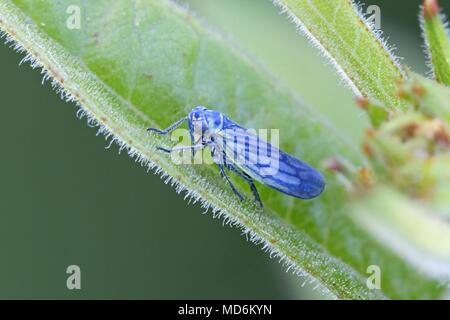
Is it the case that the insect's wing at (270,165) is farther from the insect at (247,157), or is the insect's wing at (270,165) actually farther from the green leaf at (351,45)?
the green leaf at (351,45)

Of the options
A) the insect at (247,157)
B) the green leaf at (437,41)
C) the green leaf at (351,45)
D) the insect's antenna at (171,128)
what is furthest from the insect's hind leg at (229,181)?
the green leaf at (437,41)

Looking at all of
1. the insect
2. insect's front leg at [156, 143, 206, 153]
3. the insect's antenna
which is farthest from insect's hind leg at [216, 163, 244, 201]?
the insect's antenna

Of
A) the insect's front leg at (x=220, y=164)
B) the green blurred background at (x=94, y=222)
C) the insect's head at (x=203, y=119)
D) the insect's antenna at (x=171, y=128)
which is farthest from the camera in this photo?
the green blurred background at (x=94, y=222)

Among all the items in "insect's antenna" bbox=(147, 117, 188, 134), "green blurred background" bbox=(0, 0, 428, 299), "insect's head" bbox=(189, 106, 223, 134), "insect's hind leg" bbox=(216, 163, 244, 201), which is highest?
"green blurred background" bbox=(0, 0, 428, 299)

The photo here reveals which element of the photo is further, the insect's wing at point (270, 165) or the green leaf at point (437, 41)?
the insect's wing at point (270, 165)

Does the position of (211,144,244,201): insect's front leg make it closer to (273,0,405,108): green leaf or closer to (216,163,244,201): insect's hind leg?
(216,163,244,201): insect's hind leg

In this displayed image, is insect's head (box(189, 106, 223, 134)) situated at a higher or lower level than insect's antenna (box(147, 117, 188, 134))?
higher

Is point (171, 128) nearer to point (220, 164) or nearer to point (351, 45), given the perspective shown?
point (220, 164)
